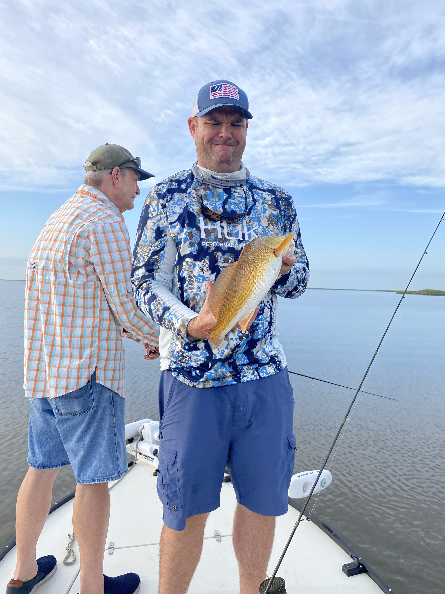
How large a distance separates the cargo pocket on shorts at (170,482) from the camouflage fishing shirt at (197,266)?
41cm

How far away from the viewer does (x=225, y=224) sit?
204 cm

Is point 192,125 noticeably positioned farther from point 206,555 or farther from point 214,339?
point 206,555

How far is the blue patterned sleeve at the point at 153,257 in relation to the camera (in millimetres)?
1898

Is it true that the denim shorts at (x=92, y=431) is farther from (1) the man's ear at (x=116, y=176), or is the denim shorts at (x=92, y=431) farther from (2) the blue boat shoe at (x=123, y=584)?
(1) the man's ear at (x=116, y=176)

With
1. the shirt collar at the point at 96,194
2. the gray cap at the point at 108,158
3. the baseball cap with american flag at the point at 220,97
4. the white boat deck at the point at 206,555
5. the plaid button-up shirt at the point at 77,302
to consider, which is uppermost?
the baseball cap with american flag at the point at 220,97

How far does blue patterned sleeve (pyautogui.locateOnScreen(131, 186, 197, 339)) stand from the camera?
190 cm

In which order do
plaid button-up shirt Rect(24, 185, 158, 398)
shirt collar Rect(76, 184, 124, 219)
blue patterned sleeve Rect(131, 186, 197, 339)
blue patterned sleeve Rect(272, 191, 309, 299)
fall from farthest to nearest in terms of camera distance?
shirt collar Rect(76, 184, 124, 219)
plaid button-up shirt Rect(24, 185, 158, 398)
blue patterned sleeve Rect(272, 191, 309, 299)
blue patterned sleeve Rect(131, 186, 197, 339)

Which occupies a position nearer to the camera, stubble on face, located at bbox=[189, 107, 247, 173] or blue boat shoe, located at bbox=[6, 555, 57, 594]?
stubble on face, located at bbox=[189, 107, 247, 173]

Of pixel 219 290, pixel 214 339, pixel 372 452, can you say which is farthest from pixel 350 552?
pixel 372 452

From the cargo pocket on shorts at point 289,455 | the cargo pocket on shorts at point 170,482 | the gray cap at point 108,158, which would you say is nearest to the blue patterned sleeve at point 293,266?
the cargo pocket on shorts at point 289,455

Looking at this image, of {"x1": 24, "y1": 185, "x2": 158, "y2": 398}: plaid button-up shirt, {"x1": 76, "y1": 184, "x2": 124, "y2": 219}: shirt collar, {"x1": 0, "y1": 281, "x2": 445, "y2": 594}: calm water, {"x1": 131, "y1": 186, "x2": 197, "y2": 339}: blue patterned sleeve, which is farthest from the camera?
{"x1": 0, "y1": 281, "x2": 445, "y2": 594}: calm water

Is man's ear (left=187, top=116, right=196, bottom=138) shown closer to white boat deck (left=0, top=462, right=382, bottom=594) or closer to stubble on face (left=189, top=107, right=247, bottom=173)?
stubble on face (left=189, top=107, right=247, bottom=173)

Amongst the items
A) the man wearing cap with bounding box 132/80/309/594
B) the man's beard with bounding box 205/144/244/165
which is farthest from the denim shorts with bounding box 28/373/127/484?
the man's beard with bounding box 205/144/244/165

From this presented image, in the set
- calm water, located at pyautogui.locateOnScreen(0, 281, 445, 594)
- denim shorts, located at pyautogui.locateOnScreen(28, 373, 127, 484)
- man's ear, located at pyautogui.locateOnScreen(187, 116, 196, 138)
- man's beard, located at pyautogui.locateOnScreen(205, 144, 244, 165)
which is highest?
man's ear, located at pyautogui.locateOnScreen(187, 116, 196, 138)
